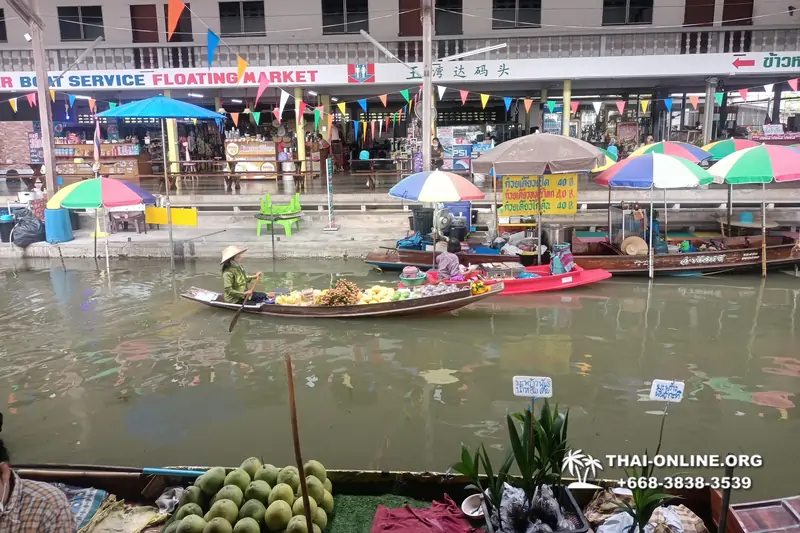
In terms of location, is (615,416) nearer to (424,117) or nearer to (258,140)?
(424,117)

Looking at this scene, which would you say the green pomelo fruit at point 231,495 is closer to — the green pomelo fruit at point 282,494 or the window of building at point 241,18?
the green pomelo fruit at point 282,494

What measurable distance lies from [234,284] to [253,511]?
6.11 m

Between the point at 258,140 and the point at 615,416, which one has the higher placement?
the point at 258,140

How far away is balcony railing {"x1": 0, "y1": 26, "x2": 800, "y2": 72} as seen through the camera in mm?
18125

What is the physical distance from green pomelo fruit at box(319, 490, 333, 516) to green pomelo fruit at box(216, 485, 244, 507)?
1.76 feet

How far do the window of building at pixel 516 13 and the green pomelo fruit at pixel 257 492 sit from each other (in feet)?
62.3

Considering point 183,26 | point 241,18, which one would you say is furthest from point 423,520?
point 183,26

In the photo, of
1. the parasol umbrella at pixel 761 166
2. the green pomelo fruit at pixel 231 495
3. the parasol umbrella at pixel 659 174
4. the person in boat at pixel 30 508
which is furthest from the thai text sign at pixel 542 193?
the person in boat at pixel 30 508

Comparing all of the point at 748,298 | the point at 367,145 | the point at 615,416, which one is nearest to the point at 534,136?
the point at 748,298

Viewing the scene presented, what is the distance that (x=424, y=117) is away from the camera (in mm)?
13680

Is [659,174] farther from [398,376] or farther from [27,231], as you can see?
[27,231]

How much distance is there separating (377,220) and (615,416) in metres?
10.4

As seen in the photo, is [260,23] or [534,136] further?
[260,23]

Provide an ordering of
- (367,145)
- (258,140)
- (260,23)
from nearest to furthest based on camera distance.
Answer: (258,140) < (260,23) < (367,145)
